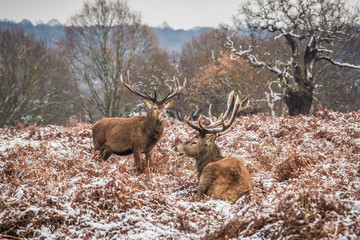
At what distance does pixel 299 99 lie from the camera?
17562 mm

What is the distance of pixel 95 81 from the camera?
24.3m

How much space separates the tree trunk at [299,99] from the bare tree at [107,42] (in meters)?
12.0

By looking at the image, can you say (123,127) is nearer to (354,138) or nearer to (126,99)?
(354,138)

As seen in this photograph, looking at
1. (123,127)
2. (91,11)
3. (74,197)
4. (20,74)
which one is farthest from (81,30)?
(74,197)

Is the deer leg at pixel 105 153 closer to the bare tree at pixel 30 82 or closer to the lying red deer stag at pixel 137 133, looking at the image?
the lying red deer stag at pixel 137 133

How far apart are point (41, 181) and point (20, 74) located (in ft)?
77.4

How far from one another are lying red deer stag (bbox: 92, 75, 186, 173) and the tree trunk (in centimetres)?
1310

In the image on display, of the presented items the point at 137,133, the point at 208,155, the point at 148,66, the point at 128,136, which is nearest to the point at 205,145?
the point at 208,155

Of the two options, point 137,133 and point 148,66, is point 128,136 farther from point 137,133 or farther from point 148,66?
point 148,66

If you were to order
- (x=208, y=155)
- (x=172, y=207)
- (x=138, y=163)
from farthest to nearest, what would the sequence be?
(x=138, y=163) → (x=208, y=155) → (x=172, y=207)

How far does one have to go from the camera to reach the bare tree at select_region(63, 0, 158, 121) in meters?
21.4

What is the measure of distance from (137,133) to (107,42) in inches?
688

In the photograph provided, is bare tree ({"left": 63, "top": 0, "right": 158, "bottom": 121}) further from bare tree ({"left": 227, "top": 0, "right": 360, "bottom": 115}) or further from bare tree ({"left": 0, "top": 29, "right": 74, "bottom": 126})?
bare tree ({"left": 227, "top": 0, "right": 360, "bottom": 115})

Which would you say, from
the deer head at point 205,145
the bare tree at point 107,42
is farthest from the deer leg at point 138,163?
the bare tree at point 107,42
